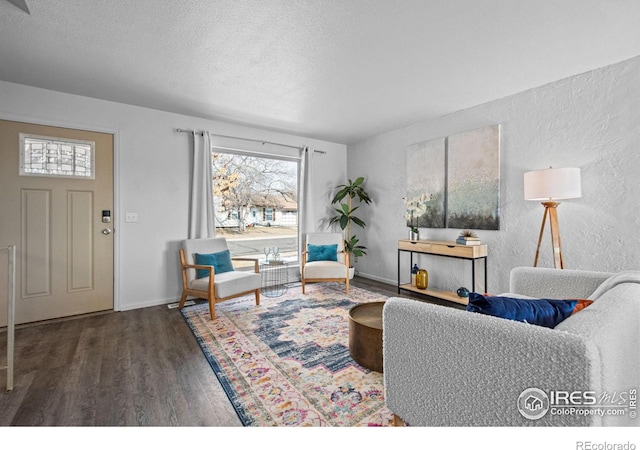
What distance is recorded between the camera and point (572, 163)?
114 inches

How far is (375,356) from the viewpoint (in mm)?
2020

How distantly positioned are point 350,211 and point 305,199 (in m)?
0.86

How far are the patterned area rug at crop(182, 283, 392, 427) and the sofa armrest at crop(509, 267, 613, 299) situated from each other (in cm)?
132

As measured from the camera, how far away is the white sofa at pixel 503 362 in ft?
2.63

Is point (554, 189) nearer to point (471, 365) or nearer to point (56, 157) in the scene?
point (471, 365)

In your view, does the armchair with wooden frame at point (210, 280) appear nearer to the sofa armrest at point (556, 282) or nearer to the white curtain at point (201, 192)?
the white curtain at point (201, 192)

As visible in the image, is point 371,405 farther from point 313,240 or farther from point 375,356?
point 313,240

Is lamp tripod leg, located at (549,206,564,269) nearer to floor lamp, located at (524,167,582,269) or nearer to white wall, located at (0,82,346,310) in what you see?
floor lamp, located at (524,167,582,269)

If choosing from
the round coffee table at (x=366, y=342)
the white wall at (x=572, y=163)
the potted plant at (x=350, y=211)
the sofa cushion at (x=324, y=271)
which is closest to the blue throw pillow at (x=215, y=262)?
the sofa cushion at (x=324, y=271)

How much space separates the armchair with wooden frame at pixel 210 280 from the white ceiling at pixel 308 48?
179cm

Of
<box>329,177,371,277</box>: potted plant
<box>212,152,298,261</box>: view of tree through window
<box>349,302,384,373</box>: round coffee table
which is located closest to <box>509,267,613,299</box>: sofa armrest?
<box>349,302,384,373</box>: round coffee table

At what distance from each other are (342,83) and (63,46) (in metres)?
2.43

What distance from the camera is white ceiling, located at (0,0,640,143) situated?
6.43 feet

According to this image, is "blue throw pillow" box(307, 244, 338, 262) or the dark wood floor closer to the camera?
the dark wood floor
